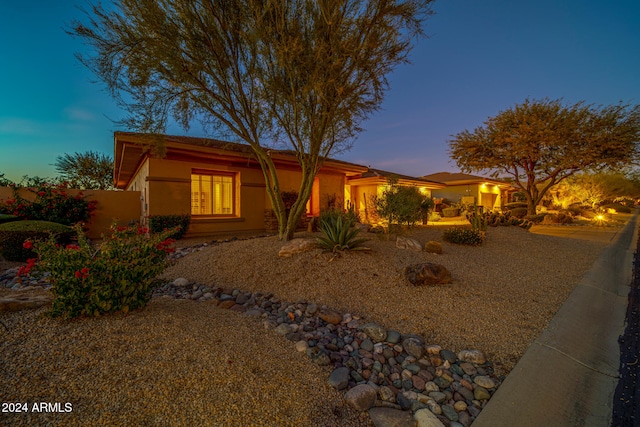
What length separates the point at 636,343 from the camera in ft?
9.71

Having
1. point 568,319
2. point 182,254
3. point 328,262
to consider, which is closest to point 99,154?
point 182,254

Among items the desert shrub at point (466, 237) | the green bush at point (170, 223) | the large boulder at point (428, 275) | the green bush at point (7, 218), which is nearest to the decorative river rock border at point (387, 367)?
the large boulder at point (428, 275)

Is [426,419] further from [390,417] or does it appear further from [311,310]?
[311,310]

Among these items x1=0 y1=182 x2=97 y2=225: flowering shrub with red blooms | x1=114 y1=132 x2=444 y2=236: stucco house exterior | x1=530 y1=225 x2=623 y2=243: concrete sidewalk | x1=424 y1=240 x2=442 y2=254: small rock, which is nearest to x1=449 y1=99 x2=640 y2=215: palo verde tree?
x1=530 y1=225 x2=623 y2=243: concrete sidewalk

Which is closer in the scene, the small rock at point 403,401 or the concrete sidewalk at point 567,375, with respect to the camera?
the concrete sidewalk at point 567,375

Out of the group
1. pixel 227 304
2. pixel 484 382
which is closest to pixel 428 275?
pixel 484 382

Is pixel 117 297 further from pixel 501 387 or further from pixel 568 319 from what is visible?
pixel 568 319

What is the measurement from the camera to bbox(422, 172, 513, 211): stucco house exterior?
25.8m

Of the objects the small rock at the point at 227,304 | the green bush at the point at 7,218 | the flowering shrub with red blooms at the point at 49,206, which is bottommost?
the small rock at the point at 227,304

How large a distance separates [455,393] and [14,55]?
12.1 metres

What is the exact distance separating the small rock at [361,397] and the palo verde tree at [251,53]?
16.1 feet

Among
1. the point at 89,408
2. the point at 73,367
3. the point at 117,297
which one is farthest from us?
the point at 117,297

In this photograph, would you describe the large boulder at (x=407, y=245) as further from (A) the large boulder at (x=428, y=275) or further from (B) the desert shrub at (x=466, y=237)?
(A) the large boulder at (x=428, y=275)

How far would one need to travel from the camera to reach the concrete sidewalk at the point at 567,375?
1952 millimetres
